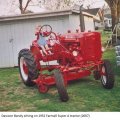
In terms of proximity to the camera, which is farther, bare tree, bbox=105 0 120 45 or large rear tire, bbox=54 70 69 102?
bare tree, bbox=105 0 120 45

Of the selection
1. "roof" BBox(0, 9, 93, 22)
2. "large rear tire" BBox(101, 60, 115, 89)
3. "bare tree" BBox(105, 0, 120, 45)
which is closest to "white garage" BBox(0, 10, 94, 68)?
"roof" BBox(0, 9, 93, 22)

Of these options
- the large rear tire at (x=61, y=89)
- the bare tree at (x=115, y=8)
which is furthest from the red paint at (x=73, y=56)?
the bare tree at (x=115, y=8)

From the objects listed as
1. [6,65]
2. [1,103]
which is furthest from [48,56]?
[6,65]

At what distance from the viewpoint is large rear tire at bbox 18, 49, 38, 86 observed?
22.1 ft

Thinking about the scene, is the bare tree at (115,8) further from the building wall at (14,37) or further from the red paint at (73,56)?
the red paint at (73,56)

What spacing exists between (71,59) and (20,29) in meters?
4.61

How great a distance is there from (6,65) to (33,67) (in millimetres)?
4789

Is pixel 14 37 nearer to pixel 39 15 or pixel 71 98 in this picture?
pixel 39 15

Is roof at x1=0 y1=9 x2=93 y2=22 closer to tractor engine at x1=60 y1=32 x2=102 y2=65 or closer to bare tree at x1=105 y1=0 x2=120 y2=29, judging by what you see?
tractor engine at x1=60 y1=32 x2=102 y2=65

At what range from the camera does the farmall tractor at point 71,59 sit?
21.6ft

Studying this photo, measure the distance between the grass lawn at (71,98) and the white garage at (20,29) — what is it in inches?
134

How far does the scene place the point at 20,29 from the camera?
36.7ft

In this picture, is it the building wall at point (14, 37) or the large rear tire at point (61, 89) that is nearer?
the large rear tire at point (61, 89)
